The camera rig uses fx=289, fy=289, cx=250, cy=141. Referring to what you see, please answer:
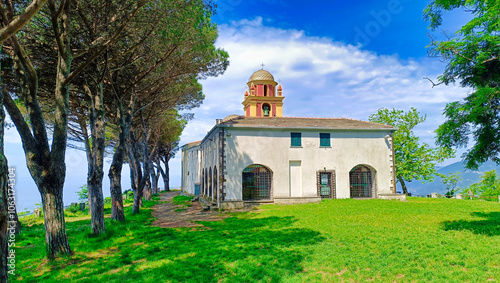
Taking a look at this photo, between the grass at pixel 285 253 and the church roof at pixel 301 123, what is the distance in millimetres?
10169

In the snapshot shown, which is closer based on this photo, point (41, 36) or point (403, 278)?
point (403, 278)

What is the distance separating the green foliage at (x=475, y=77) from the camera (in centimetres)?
917

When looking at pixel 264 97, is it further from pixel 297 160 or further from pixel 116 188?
pixel 116 188

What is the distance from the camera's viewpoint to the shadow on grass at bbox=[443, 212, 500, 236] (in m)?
10.1

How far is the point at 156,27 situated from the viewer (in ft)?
40.6

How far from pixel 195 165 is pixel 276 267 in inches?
1230

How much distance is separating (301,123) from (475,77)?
1383 centimetres

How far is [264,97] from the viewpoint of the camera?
118 ft

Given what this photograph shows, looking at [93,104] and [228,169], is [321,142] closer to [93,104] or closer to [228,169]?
[228,169]

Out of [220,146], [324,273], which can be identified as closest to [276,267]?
[324,273]

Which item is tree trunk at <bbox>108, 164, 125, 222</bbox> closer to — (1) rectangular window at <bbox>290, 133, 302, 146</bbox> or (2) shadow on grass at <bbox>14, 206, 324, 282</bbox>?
(2) shadow on grass at <bbox>14, 206, 324, 282</bbox>

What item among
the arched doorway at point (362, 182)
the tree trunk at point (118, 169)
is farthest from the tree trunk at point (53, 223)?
the arched doorway at point (362, 182)

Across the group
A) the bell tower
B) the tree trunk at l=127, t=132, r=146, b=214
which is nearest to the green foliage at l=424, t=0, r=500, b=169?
the tree trunk at l=127, t=132, r=146, b=214

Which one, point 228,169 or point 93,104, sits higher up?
point 93,104
